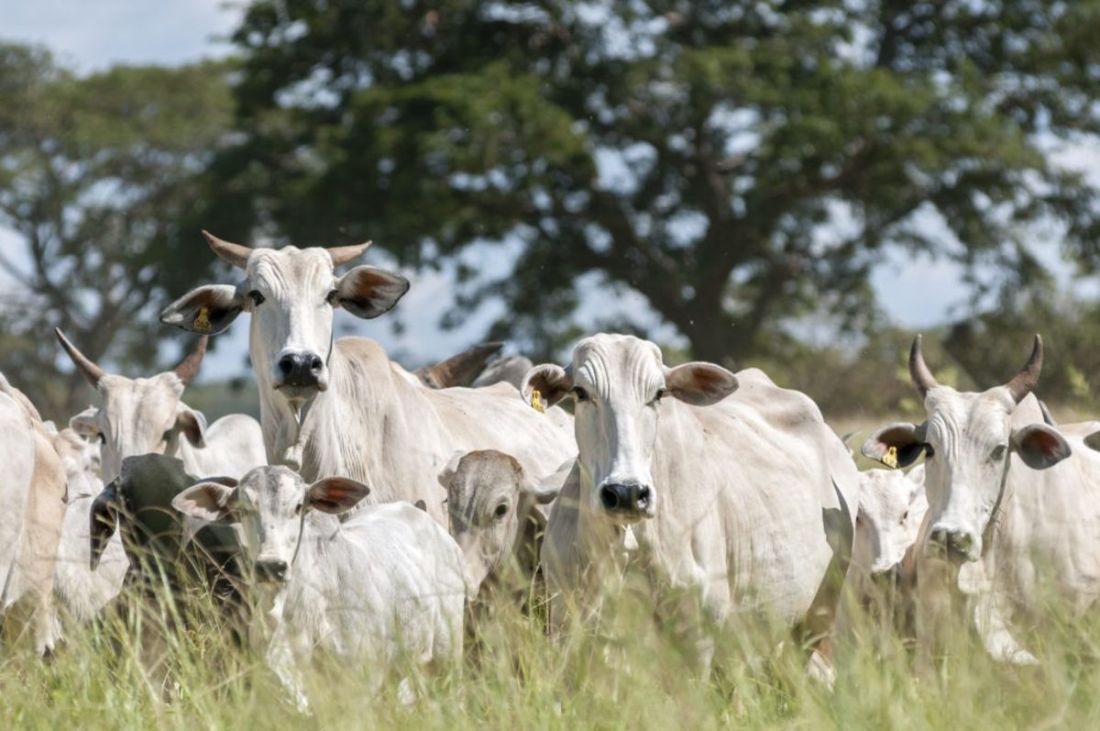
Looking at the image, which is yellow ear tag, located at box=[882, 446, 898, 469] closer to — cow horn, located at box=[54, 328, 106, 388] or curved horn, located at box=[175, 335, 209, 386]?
curved horn, located at box=[175, 335, 209, 386]

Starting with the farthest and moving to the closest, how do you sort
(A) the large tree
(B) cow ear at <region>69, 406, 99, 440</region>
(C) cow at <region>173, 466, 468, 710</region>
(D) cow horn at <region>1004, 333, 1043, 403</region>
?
(A) the large tree < (B) cow ear at <region>69, 406, 99, 440</region> < (D) cow horn at <region>1004, 333, 1043, 403</region> < (C) cow at <region>173, 466, 468, 710</region>

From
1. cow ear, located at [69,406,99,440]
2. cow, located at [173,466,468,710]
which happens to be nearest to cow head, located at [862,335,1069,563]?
cow, located at [173,466,468,710]

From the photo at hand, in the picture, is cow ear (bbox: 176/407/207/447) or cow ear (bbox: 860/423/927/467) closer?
cow ear (bbox: 860/423/927/467)

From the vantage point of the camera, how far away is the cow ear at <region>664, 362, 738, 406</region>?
22.1ft

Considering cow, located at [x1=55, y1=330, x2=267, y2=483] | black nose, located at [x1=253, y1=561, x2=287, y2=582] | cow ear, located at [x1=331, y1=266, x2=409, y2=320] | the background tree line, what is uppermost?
black nose, located at [x1=253, y1=561, x2=287, y2=582]

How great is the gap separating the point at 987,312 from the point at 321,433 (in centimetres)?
1889

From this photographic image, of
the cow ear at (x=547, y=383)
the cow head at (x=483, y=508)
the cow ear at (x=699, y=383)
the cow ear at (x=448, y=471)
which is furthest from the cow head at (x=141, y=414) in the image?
the cow ear at (x=699, y=383)

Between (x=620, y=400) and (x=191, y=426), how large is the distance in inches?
110

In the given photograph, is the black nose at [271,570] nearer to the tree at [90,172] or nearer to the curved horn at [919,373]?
the curved horn at [919,373]

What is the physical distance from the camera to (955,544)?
22.3ft

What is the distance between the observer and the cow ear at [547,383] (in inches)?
266

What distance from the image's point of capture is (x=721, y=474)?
699cm

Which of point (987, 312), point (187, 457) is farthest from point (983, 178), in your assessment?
point (187, 457)

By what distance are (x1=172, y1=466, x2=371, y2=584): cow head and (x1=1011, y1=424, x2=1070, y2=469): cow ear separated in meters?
2.44
